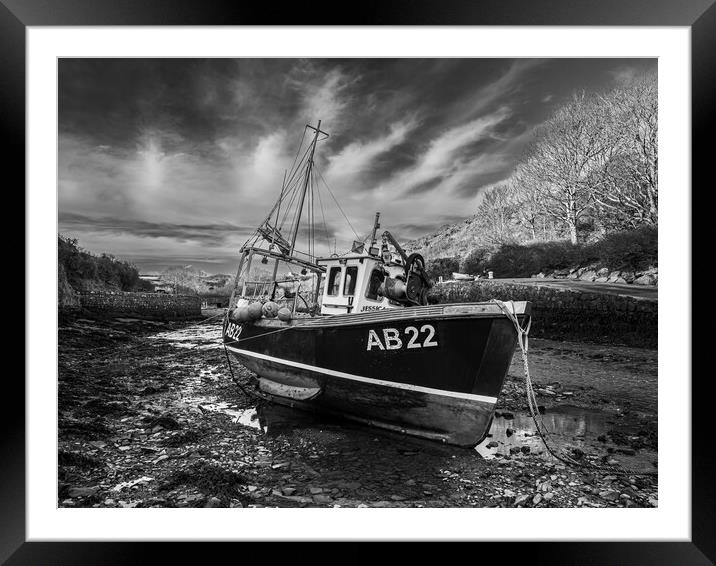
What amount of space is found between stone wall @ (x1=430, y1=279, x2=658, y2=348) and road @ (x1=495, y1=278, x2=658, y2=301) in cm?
7

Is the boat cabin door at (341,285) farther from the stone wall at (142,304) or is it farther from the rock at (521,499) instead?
the rock at (521,499)

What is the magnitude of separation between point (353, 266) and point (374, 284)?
407 mm

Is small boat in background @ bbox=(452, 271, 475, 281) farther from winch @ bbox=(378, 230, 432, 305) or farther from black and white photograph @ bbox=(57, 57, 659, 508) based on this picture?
winch @ bbox=(378, 230, 432, 305)

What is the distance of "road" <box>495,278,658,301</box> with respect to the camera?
4039mm

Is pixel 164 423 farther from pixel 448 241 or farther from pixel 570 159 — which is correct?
pixel 570 159

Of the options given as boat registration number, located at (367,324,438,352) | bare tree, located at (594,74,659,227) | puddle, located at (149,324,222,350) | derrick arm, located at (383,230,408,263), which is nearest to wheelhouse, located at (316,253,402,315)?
derrick arm, located at (383,230,408,263)

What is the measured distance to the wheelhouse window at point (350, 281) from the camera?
5.30 metres

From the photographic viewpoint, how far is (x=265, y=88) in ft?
13.5

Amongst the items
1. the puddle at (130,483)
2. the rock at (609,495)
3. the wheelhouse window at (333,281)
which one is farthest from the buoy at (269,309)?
the rock at (609,495)

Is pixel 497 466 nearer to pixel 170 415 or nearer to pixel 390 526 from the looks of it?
pixel 390 526
